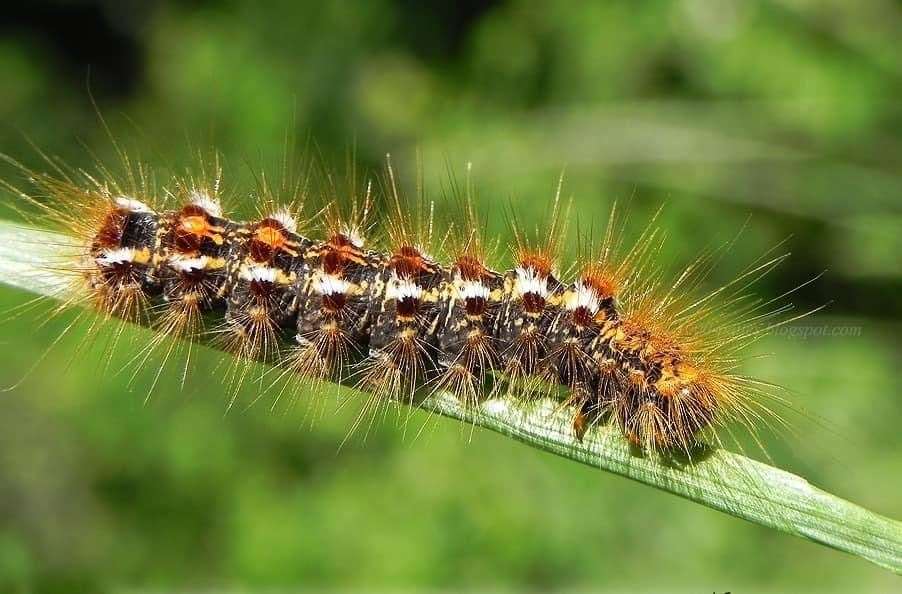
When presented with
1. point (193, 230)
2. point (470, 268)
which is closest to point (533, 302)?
point (470, 268)

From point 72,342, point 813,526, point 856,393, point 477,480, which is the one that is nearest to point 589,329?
point 813,526

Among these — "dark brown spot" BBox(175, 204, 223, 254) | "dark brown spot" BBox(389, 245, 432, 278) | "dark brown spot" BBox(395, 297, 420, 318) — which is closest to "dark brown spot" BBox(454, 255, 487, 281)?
"dark brown spot" BBox(389, 245, 432, 278)

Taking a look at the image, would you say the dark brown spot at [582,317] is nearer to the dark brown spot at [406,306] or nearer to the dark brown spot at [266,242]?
the dark brown spot at [406,306]

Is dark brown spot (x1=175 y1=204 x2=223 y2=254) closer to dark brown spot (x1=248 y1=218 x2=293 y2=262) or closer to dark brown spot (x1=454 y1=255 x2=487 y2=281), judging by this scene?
dark brown spot (x1=248 y1=218 x2=293 y2=262)

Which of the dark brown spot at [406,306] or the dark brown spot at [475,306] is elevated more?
the dark brown spot at [475,306]

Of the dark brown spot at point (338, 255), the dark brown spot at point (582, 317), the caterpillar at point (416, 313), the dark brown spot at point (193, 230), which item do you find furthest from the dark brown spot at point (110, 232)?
the dark brown spot at point (582, 317)
